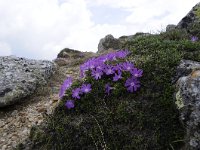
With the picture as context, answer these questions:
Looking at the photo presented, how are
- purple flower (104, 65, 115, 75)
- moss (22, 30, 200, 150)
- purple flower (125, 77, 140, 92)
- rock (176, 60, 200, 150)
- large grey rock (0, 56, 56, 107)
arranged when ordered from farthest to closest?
large grey rock (0, 56, 56, 107), purple flower (104, 65, 115, 75), purple flower (125, 77, 140, 92), moss (22, 30, 200, 150), rock (176, 60, 200, 150)

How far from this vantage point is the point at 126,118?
16.4 feet

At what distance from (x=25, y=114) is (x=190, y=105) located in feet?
13.6

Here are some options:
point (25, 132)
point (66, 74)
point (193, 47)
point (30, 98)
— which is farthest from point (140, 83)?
point (66, 74)

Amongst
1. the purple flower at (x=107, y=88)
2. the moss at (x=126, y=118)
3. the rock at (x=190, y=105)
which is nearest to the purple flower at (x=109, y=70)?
the moss at (x=126, y=118)

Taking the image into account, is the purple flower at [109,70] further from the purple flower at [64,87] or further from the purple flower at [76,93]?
the purple flower at [64,87]

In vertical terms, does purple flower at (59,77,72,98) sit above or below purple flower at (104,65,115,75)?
below

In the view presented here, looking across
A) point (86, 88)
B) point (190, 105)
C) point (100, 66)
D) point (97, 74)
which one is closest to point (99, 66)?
point (100, 66)

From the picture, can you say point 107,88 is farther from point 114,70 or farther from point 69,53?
point 69,53

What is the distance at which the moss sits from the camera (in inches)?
189

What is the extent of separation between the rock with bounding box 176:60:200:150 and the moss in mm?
193

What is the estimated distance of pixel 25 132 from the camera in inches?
273

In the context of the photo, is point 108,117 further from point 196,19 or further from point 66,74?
point 196,19

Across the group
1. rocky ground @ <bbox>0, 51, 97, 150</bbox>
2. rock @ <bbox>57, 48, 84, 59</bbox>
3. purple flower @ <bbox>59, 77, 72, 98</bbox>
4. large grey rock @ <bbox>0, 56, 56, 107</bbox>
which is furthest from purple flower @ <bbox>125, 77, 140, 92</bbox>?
rock @ <bbox>57, 48, 84, 59</bbox>

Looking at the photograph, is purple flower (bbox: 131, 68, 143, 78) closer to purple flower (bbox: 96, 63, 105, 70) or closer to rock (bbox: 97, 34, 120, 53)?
purple flower (bbox: 96, 63, 105, 70)
